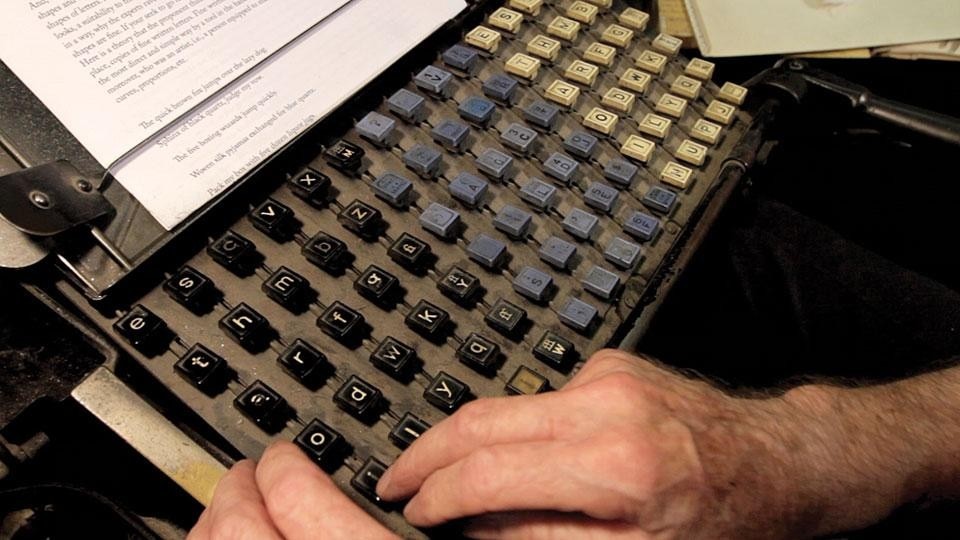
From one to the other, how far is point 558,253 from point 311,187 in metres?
0.27

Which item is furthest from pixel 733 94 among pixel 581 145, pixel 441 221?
pixel 441 221

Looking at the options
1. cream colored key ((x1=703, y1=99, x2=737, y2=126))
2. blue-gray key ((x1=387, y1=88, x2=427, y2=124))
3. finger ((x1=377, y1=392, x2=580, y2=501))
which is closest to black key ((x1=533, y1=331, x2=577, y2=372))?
finger ((x1=377, y1=392, x2=580, y2=501))

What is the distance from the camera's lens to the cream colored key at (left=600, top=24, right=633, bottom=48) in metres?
0.94

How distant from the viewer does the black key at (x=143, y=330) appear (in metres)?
0.62

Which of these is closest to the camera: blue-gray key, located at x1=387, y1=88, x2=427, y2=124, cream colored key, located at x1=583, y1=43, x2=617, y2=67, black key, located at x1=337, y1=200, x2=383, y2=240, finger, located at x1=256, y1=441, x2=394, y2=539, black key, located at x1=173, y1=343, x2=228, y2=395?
finger, located at x1=256, y1=441, x2=394, y2=539

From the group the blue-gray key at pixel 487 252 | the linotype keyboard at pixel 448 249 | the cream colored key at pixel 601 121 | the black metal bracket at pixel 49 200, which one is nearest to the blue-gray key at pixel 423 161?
the linotype keyboard at pixel 448 249

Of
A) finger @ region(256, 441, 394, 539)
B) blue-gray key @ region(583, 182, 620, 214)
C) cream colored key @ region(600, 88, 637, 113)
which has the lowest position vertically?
finger @ region(256, 441, 394, 539)

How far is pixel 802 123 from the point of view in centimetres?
100

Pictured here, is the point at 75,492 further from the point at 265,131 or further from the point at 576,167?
the point at 576,167

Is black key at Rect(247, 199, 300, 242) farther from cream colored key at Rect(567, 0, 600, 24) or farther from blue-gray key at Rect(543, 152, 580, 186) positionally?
cream colored key at Rect(567, 0, 600, 24)

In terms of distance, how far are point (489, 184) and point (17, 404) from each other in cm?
50

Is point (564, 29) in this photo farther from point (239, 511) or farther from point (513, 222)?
point (239, 511)

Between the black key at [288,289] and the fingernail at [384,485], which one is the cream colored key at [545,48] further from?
the fingernail at [384,485]

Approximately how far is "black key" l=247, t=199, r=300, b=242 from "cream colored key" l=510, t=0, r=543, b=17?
0.45 meters
